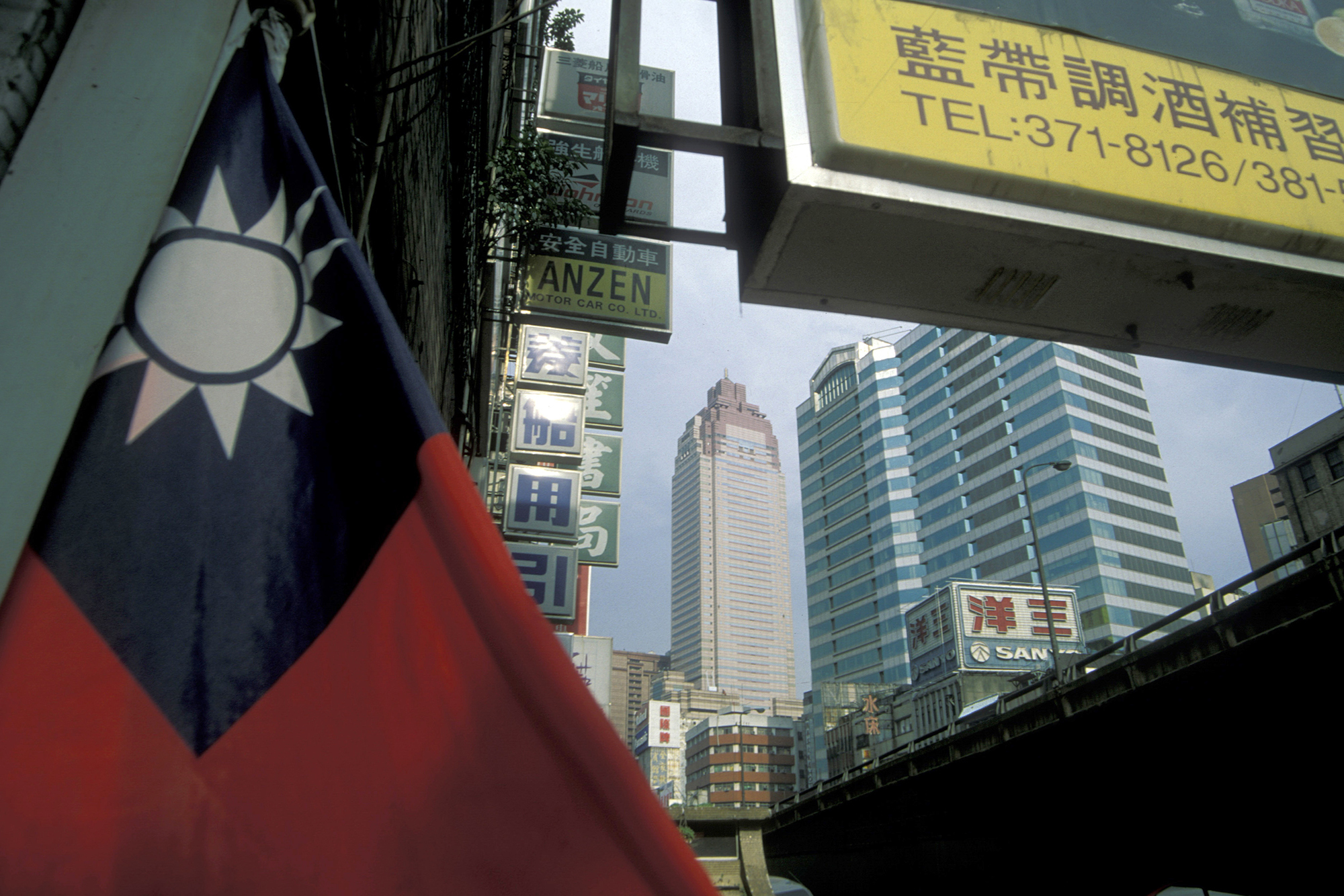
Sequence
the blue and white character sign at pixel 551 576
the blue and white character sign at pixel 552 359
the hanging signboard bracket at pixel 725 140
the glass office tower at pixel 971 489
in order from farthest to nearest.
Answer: the glass office tower at pixel 971 489 < the blue and white character sign at pixel 552 359 < the blue and white character sign at pixel 551 576 < the hanging signboard bracket at pixel 725 140

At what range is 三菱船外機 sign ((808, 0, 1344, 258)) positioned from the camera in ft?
10.5

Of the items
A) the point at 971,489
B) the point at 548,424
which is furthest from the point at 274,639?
the point at 971,489

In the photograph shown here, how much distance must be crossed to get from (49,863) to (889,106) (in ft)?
11.5

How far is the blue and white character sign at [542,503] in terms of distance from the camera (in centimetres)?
1167

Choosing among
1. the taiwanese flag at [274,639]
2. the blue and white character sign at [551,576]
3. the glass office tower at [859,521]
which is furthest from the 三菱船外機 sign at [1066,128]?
the glass office tower at [859,521]

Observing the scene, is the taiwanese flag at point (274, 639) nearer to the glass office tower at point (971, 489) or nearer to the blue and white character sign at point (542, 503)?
the blue and white character sign at point (542, 503)

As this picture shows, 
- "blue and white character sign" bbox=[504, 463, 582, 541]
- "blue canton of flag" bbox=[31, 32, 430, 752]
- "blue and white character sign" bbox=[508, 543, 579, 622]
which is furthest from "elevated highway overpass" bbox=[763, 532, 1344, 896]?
"blue canton of flag" bbox=[31, 32, 430, 752]

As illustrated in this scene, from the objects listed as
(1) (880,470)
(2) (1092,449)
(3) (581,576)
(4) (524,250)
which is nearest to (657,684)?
(1) (880,470)

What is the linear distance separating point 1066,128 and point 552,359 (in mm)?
11185

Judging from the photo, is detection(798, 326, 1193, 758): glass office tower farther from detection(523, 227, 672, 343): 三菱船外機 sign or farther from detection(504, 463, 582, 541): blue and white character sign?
detection(523, 227, 672, 343): 三菱船外機 sign

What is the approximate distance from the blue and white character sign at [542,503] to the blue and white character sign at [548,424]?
0.75 meters

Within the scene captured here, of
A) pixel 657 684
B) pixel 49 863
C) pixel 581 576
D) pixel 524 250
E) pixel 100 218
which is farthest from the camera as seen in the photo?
pixel 657 684

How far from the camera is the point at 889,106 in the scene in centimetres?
326

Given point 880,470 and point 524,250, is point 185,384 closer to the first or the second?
point 524,250
